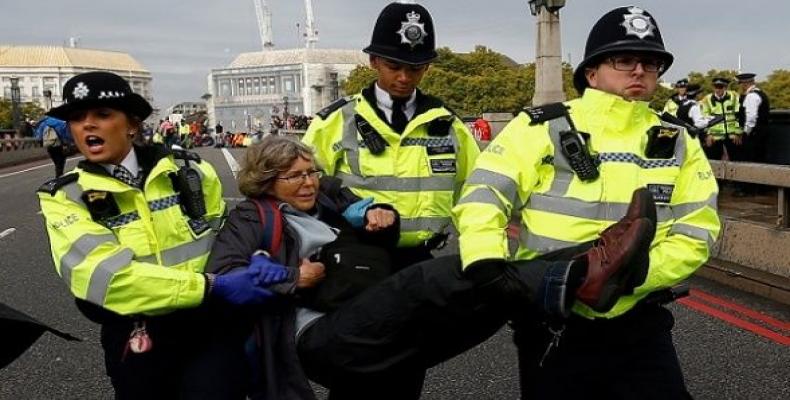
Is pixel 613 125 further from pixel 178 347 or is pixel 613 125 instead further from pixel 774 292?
pixel 774 292

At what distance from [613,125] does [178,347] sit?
5.04 ft

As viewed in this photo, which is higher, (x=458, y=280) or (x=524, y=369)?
(x=458, y=280)

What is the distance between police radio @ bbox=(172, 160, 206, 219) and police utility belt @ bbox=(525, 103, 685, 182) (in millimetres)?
1114

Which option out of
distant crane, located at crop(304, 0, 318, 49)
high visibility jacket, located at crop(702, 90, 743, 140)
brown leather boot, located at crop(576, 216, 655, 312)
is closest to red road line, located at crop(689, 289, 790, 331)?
brown leather boot, located at crop(576, 216, 655, 312)

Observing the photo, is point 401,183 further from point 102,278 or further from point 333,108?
point 102,278

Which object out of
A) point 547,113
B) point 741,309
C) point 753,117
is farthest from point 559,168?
point 753,117

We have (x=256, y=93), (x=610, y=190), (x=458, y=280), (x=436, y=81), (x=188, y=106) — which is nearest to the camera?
(x=458, y=280)

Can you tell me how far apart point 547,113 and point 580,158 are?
0.64 ft

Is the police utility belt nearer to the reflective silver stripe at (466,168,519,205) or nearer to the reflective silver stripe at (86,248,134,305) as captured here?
the reflective silver stripe at (466,168,519,205)

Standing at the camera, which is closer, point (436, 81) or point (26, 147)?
point (26, 147)

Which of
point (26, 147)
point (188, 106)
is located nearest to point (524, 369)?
point (26, 147)

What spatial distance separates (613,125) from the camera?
239 centimetres

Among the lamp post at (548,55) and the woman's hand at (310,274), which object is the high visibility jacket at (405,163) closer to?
the woman's hand at (310,274)

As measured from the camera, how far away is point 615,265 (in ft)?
6.38
